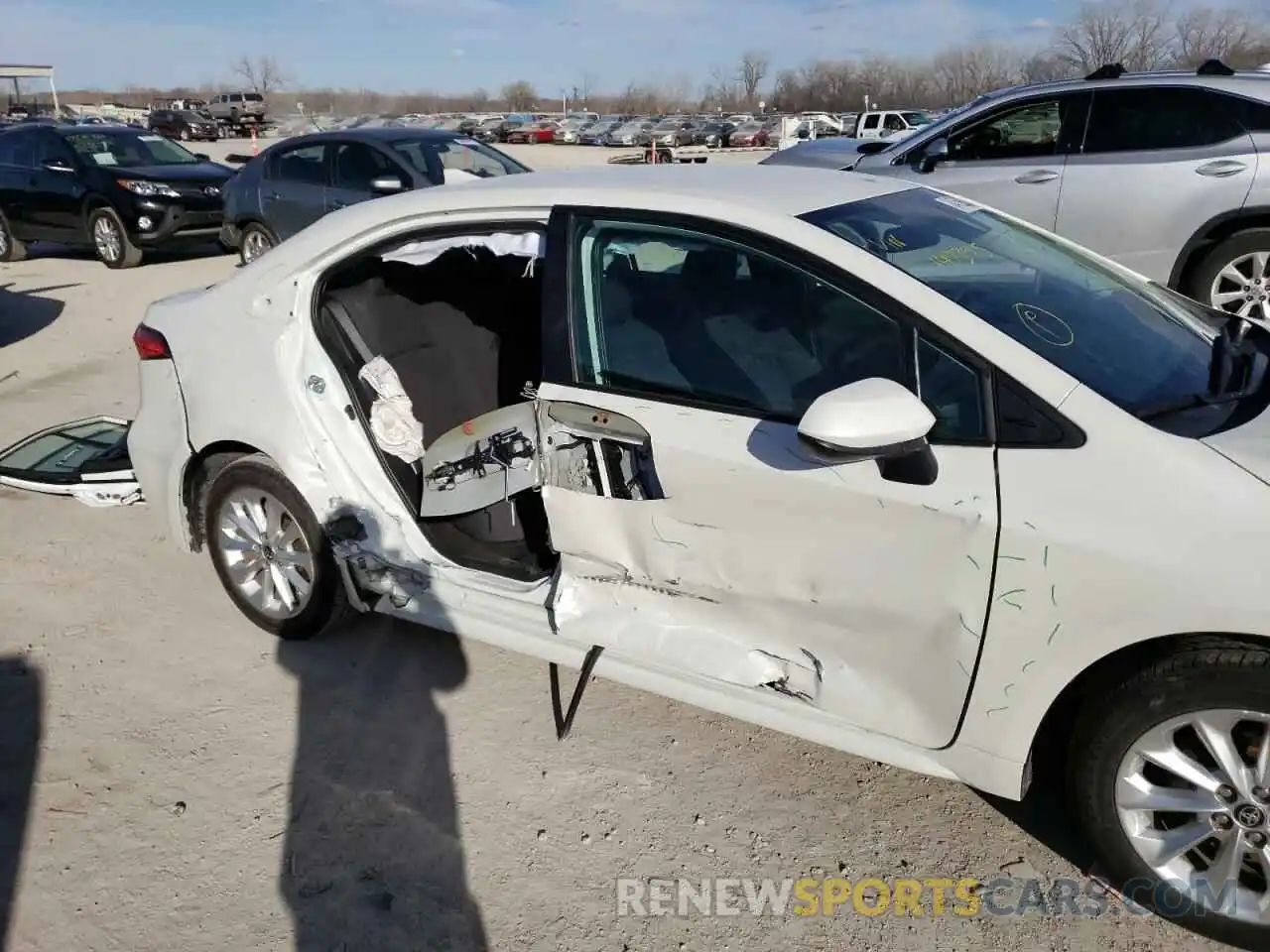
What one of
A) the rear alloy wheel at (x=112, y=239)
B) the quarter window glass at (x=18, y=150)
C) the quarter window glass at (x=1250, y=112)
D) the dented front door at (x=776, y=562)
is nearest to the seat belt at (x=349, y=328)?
the dented front door at (x=776, y=562)

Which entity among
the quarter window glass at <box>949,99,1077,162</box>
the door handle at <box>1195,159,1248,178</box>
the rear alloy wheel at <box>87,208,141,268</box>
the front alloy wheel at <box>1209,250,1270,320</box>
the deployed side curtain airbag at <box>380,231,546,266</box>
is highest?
the quarter window glass at <box>949,99,1077,162</box>

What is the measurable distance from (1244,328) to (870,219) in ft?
4.00

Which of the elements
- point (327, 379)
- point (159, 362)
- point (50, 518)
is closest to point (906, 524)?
point (327, 379)

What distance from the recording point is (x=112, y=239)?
1215cm

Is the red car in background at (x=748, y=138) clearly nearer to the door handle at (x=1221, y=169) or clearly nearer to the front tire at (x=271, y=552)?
the door handle at (x=1221, y=169)

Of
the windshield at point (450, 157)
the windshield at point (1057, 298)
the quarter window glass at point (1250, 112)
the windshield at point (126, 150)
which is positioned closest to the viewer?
the windshield at point (1057, 298)

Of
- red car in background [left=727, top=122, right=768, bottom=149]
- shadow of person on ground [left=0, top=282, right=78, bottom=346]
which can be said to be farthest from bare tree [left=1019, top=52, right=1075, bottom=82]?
shadow of person on ground [left=0, top=282, right=78, bottom=346]

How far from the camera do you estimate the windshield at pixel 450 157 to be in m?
9.74

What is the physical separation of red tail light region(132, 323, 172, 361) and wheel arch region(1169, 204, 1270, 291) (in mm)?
6038

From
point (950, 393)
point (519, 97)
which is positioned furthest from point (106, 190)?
point (519, 97)

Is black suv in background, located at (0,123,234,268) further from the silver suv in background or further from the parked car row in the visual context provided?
the silver suv in background

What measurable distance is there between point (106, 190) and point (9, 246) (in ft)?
7.71

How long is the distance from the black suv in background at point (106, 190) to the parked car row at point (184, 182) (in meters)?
0.01

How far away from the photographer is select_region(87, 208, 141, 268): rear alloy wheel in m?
12.0
